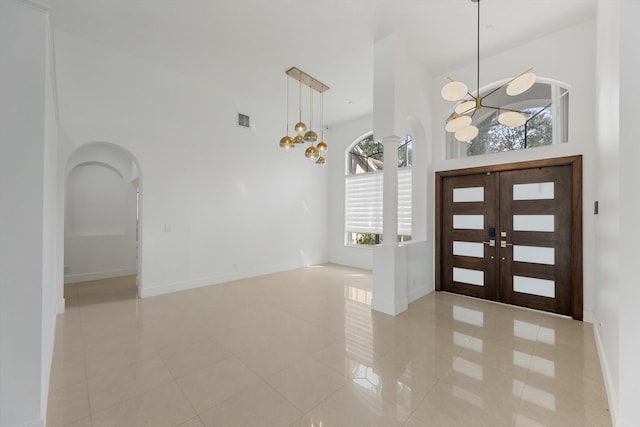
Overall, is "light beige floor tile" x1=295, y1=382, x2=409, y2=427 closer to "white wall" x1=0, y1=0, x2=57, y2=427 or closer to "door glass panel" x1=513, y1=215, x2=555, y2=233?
"white wall" x1=0, y1=0, x2=57, y2=427

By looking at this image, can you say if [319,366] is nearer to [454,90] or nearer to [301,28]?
[454,90]

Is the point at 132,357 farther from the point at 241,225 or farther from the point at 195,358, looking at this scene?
the point at 241,225

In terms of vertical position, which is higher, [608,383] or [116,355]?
[608,383]

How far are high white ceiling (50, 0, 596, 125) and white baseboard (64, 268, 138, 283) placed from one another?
477 cm

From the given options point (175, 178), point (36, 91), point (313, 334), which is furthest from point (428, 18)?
point (175, 178)

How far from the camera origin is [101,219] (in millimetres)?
6113

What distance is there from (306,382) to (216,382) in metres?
0.81

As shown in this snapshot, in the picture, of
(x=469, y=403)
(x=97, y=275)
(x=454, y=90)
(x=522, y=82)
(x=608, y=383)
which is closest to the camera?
(x=469, y=403)

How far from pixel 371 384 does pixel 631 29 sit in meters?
3.22

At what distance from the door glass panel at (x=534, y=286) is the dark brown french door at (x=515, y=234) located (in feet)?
0.04

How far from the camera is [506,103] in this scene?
449 cm

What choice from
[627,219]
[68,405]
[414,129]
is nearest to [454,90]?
[627,219]

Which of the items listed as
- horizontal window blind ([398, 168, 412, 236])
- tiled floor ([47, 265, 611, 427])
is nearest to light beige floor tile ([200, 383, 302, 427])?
tiled floor ([47, 265, 611, 427])

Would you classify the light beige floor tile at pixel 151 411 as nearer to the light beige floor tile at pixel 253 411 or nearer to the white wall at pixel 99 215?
the light beige floor tile at pixel 253 411
